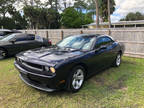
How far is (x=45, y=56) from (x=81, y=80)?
1.15 meters

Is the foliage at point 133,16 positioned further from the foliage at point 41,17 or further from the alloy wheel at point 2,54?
the alloy wheel at point 2,54

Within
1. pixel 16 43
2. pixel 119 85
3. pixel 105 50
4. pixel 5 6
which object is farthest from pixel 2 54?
pixel 5 6

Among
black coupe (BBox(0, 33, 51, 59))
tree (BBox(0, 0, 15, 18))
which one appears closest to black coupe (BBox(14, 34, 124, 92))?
black coupe (BBox(0, 33, 51, 59))

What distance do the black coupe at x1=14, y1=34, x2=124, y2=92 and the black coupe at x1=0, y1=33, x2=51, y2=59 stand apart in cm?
353

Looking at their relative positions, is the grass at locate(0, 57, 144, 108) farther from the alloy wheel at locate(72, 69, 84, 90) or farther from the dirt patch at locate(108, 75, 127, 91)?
the alloy wheel at locate(72, 69, 84, 90)

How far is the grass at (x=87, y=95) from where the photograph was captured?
2688 mm

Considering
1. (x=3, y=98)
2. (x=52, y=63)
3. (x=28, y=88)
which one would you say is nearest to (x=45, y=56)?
(x=52, y=63)

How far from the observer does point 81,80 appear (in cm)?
330

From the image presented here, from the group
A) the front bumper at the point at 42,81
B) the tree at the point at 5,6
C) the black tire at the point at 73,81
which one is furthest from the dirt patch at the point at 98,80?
the tree at the point at 5,6

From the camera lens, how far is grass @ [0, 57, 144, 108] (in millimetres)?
2688

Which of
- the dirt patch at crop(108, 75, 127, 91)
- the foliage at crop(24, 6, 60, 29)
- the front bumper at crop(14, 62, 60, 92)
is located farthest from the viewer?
the foliage at crop(24, 6, 60, 29)

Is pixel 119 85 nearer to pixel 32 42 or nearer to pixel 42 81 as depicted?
pixel 42 81

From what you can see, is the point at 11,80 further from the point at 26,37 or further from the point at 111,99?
the point at 26,37

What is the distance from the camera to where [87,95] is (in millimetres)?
3049
